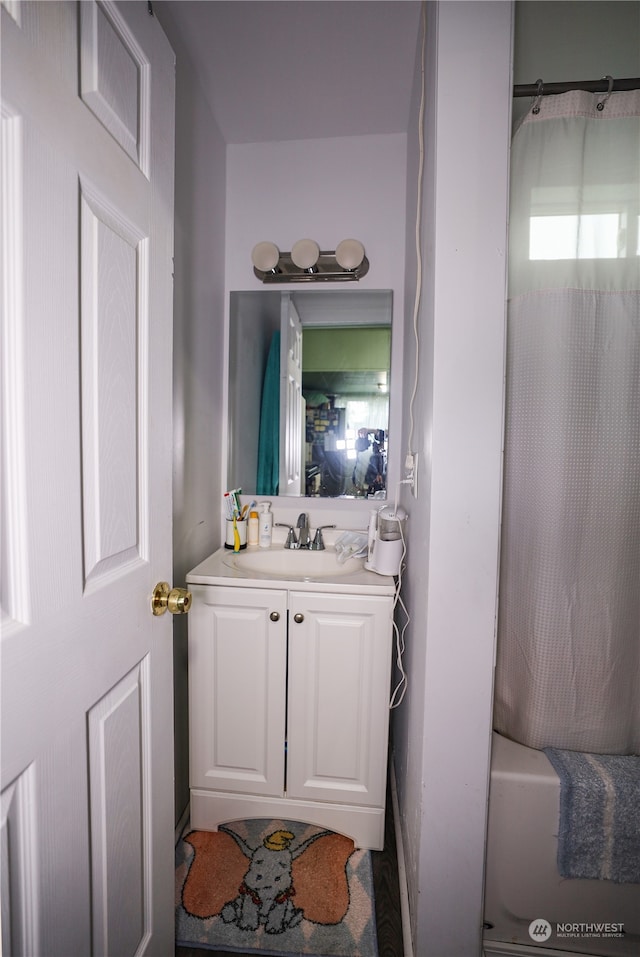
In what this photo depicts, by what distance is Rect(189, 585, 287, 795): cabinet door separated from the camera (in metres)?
1.40

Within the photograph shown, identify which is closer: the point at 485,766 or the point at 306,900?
the point at 485,766

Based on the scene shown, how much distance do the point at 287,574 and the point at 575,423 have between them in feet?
3.52

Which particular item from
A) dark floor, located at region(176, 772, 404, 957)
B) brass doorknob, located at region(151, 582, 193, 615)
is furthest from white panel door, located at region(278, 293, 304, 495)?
dark floor, located at region(176, 772, 404, 957)

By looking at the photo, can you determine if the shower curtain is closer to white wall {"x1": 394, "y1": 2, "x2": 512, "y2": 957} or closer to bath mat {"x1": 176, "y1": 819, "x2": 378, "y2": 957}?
white wall {"x1": 394, "y1": 2, "x2": 512, "y2": 957}

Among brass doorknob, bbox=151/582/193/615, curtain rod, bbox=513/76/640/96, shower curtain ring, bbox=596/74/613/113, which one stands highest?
curtain rod, bbox=513/76/640/96

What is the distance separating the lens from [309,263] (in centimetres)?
169

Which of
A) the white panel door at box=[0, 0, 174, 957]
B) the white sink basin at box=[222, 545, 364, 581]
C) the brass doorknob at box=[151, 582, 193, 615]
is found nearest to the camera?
the white panel door at box=[0, 0, 174, 957]

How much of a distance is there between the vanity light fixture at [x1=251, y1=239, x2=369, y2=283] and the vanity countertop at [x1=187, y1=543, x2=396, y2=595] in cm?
108

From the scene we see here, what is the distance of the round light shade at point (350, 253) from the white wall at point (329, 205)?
0.32 feet

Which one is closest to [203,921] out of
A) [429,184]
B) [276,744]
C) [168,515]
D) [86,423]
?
[276,744]

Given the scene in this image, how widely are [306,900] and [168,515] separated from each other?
→ 3.87ft

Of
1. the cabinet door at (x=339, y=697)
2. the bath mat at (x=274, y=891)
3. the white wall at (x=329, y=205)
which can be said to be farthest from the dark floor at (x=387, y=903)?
the white wall at (x=329, y=205)

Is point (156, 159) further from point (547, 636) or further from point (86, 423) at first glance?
point (547, 636)

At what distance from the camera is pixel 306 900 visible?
125cm
